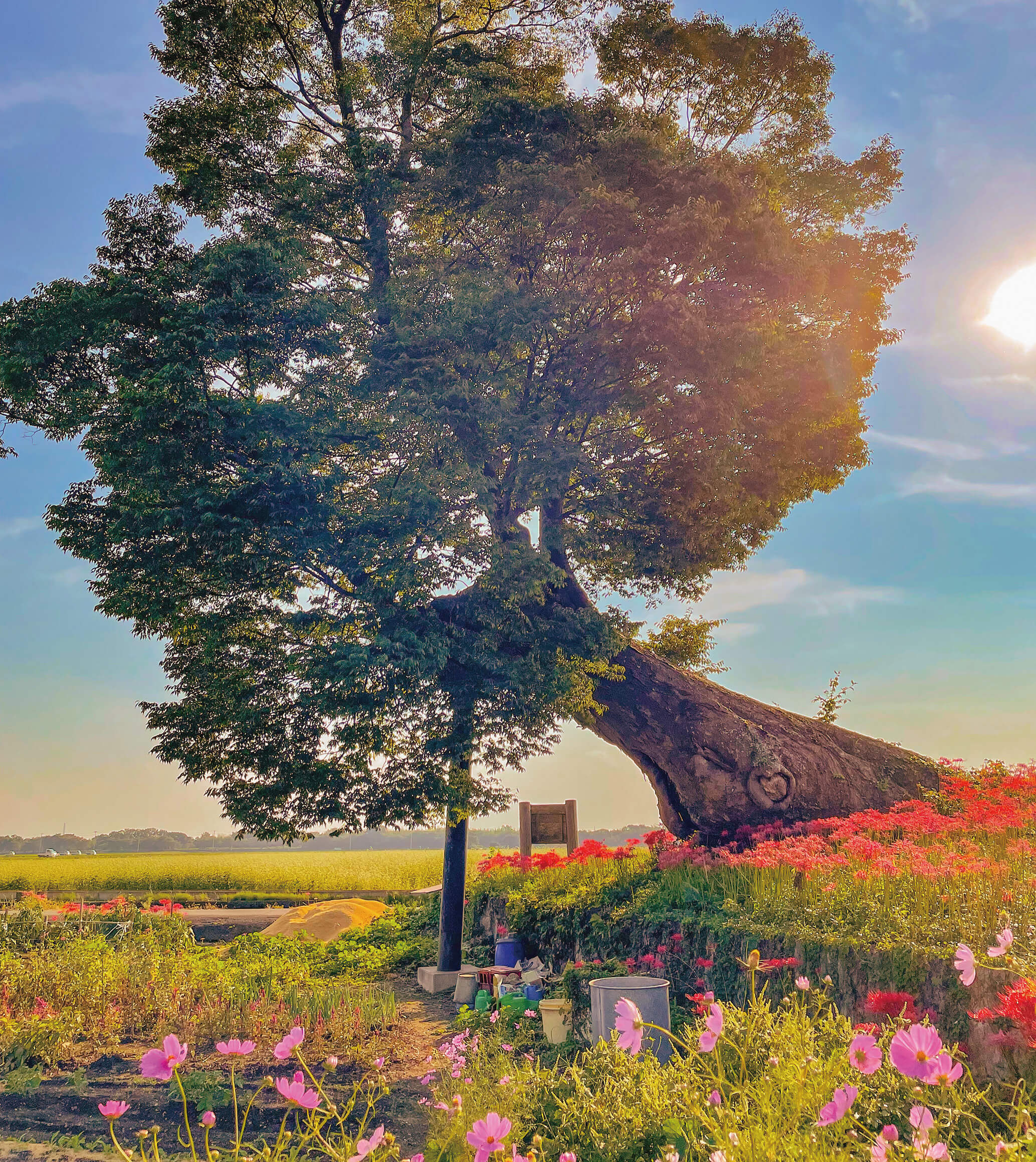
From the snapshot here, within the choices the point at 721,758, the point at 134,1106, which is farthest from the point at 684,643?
the point at 134,1106

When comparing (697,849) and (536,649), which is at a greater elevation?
(536,649)

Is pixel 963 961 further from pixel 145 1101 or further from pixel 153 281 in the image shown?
pixel 153 281

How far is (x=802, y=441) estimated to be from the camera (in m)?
12.4

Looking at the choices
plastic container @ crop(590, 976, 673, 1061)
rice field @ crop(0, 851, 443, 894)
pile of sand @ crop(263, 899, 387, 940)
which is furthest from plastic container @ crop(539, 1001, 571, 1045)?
rice field @ crop(0, 851, 443, 894)

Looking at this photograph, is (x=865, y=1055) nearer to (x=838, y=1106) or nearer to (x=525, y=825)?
(x=838, y=1106)

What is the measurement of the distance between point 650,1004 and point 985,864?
10.9 ft

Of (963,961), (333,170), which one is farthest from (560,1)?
(963,961)

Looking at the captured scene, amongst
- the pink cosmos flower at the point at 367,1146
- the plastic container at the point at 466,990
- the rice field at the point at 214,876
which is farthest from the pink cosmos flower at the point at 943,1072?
the rice field at the point at 214,876

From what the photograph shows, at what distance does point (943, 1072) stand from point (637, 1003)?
11.9ft

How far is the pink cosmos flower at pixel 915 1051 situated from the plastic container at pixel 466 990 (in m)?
8.13

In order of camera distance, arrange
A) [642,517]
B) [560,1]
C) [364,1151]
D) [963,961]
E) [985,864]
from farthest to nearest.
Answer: [560,1] < [642,517] < [985,864] < [963,961] < [364,1151]

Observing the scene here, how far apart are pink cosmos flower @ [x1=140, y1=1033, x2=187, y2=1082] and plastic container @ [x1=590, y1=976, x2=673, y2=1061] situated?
338 cm

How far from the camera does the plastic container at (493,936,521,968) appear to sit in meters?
9.84

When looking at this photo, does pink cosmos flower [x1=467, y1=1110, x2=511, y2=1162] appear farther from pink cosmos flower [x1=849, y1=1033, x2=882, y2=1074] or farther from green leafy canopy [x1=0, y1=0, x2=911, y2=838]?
green leafy canopy [x1=0, y1=0, x2=911, y2=838]
